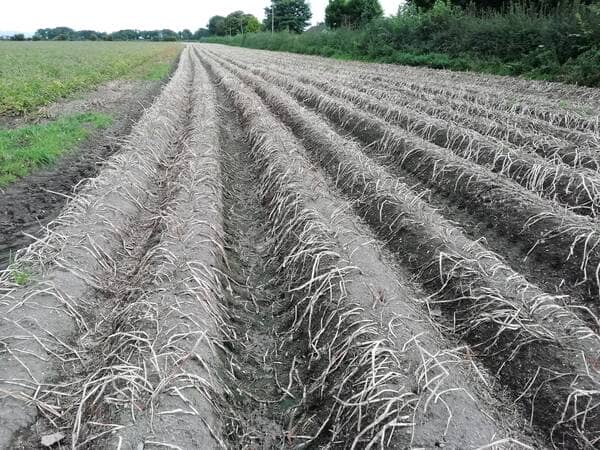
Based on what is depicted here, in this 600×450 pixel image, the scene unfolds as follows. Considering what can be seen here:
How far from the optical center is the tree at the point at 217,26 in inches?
3868

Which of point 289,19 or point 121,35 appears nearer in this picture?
point 289,19

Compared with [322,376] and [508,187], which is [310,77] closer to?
[508,187]

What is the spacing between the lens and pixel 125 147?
23.6 ft

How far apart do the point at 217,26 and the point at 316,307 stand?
11213cm

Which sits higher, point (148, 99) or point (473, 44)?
point (473, 44)

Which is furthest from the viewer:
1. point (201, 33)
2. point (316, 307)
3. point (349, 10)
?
point (201, 33)

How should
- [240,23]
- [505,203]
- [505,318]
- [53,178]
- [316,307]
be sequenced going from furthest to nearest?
[240,23] → [53,178] → [505,203] → [316,307] → [505,318]

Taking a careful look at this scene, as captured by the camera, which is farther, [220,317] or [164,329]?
[220,317]

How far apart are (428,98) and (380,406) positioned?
946cm

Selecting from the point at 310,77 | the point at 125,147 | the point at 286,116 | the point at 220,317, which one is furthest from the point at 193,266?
the point at 310,77

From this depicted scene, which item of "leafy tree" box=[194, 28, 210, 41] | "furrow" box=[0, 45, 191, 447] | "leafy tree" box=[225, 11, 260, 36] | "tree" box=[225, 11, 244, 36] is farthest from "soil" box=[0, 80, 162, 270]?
"leafy tree" box=[194, 28, 210, 41]

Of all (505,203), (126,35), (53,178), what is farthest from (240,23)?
(505,203)

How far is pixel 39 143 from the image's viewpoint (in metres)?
8.23

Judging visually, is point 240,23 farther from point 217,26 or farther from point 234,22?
point 217,26
